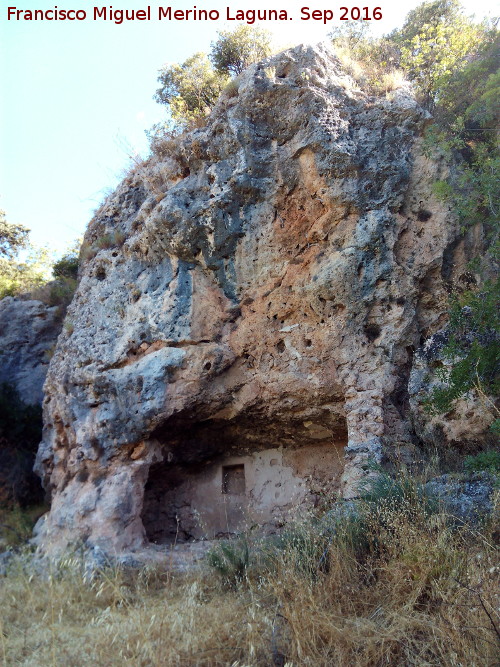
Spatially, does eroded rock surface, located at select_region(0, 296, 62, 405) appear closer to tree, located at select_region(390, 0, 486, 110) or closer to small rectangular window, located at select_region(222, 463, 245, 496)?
small rectangular window, located at select_region(222, 463, 245, 496)

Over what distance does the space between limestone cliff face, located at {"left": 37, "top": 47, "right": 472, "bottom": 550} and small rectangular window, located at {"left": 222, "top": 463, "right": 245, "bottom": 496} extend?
366mm

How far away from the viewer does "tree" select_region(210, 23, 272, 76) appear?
11203mm

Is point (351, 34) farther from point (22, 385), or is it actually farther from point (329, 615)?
point (329, 615)

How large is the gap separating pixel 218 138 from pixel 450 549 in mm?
5811

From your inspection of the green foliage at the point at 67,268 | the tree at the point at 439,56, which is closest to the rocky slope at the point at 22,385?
the green foliage at the point at 67,268

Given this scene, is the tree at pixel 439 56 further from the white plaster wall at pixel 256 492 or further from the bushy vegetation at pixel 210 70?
the white plaster wall at pixel 256 492

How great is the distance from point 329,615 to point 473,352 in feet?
9.27

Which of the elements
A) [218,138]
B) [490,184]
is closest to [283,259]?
[218,138]

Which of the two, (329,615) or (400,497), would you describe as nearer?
(329,615)

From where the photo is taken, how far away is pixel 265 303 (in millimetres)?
6906

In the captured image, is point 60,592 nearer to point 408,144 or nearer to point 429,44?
point 408,144

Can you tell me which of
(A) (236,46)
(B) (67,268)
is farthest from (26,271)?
(A) (236,46)

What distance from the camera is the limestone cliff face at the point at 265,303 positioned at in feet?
20.6

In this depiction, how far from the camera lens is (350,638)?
3.01 metres
